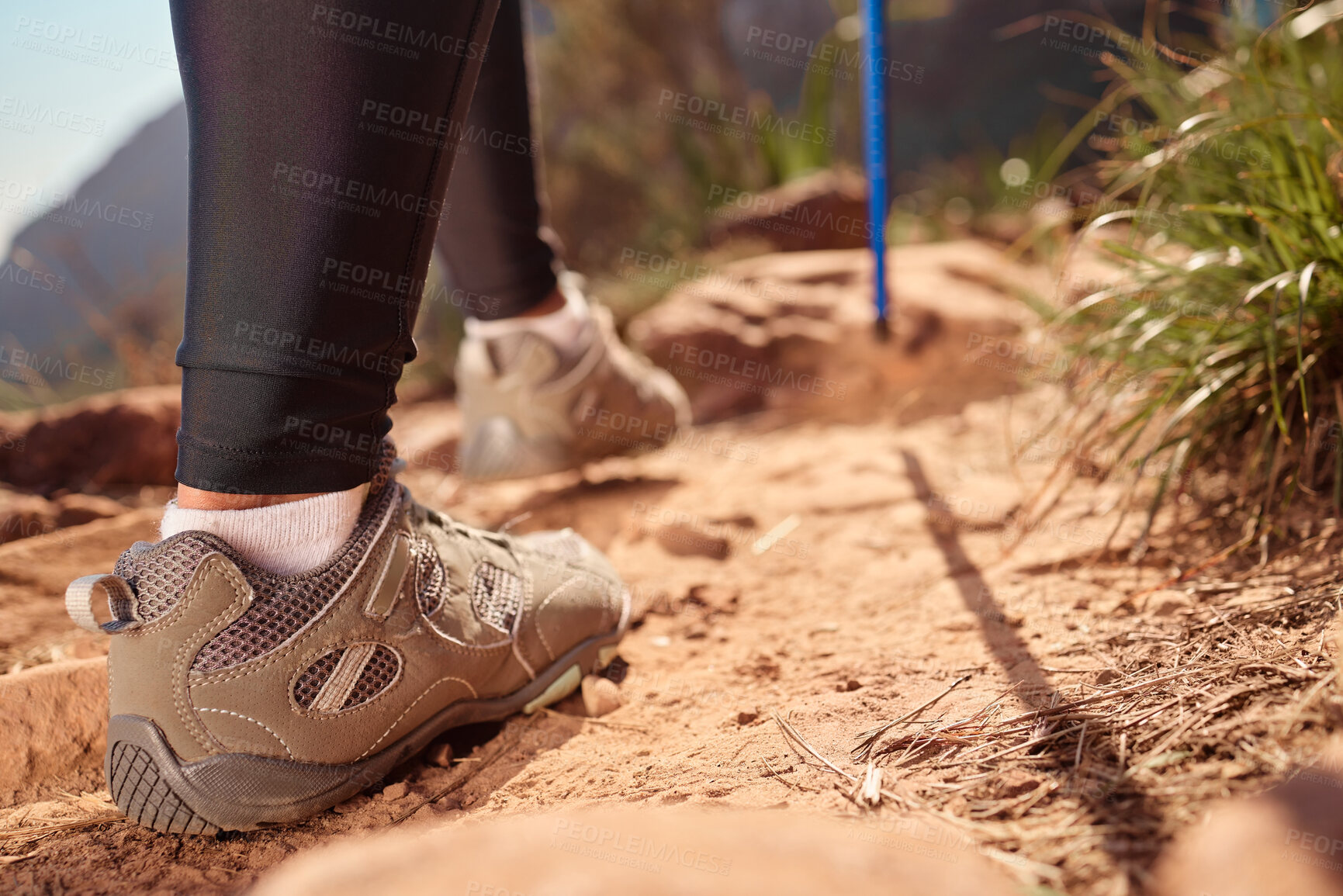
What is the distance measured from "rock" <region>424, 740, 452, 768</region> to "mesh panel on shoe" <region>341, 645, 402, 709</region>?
14 centimetres

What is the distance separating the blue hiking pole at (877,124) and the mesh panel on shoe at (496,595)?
1.83m

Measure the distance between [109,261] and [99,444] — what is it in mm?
6993

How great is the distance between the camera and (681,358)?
10.2 ft

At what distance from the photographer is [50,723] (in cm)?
109

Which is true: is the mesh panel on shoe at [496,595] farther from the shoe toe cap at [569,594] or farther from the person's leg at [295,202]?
the person's leg at [295,202]

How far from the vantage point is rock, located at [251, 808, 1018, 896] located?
513 mm

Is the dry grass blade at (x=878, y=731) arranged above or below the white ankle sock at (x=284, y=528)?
below

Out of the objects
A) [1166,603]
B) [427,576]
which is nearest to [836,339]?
[1166,603]

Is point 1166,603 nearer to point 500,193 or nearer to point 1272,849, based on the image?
point 1272,849

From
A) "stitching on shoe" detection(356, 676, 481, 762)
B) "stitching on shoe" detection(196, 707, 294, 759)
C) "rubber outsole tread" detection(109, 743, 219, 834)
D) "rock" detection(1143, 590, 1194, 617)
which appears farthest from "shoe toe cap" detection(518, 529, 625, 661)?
"rock" detection(1143, 590, 1194, 617)

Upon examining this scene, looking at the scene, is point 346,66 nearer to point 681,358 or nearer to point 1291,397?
point 1291,397

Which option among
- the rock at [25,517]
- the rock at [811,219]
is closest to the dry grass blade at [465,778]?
the rock at [25,517]

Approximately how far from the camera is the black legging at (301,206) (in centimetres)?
80

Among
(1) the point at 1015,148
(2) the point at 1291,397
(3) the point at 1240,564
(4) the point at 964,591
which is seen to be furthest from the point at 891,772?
(1) the point at 1015,148
